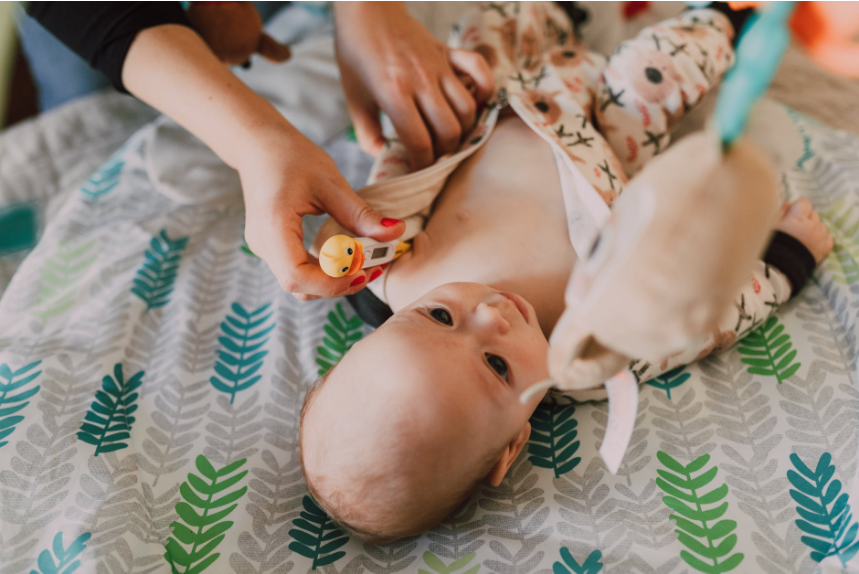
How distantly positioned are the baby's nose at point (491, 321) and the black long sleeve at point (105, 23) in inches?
29.2

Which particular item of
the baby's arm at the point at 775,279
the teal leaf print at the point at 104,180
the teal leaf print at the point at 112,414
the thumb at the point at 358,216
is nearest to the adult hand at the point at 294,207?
the thumb at the point at 358,216

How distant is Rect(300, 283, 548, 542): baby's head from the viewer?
2.23ft

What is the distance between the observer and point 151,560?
710 millimetres

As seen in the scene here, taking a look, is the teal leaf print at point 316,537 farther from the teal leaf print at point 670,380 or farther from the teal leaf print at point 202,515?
the teal leaf print at point 670,380

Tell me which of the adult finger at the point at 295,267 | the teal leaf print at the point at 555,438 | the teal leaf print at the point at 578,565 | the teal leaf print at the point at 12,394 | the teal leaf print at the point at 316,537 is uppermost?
the adult finger at the point at 295,267

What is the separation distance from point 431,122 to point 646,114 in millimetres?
403

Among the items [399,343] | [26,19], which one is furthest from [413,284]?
[26,19]

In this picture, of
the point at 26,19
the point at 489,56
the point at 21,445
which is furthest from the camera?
the point at 26,19

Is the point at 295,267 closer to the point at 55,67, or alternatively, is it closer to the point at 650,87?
the point at 650,87

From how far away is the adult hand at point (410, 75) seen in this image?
3.31ft

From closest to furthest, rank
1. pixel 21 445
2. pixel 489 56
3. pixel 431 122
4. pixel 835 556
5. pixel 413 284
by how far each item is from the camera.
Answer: pixel 835 556, pixel 21 445, pixel 413 284, pixel 431 122, pixel 489 56

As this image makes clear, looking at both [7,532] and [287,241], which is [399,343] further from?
[7,532]

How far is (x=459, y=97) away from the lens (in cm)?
104

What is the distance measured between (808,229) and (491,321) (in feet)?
2.10
